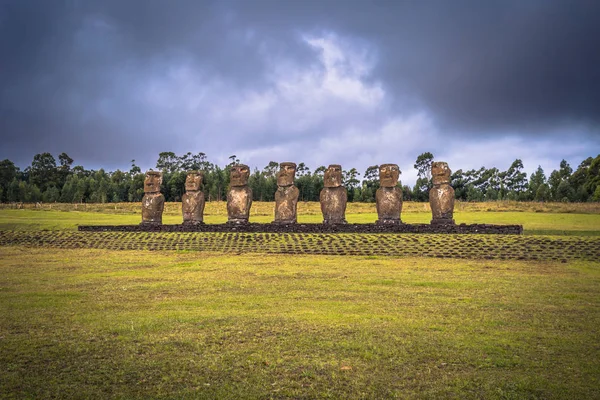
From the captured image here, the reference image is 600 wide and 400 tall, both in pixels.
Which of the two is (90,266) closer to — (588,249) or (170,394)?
(170,394)

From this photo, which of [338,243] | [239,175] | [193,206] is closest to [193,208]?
[193,206]

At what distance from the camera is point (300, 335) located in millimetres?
7508

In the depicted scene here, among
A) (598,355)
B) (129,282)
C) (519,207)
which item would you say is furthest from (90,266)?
(519,207)

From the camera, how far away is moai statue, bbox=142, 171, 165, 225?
29172mm

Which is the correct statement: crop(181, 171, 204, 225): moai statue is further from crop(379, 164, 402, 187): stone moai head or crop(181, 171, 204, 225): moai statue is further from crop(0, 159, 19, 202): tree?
crop(0, 159, 19, 202): tree

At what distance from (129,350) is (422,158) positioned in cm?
9092

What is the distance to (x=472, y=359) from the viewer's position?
648cm

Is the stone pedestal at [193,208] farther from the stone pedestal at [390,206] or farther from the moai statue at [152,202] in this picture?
the stone pedestal at [390,206]

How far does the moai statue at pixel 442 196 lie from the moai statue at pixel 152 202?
51.3ft

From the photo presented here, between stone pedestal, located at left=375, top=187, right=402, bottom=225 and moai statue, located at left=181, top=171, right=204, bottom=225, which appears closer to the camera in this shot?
stone pedestal, located at left=375, top=187, right=402, bottom=225

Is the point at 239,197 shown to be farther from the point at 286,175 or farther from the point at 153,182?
the point at 153,182

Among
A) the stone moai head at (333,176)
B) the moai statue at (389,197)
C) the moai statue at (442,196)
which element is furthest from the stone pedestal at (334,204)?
the moai statue at (442,196)

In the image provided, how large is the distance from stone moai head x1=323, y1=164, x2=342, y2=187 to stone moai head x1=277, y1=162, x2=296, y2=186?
2.00 metres

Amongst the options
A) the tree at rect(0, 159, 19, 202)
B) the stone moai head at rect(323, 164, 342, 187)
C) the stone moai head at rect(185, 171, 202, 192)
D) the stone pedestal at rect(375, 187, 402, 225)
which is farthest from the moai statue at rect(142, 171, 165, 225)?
the tree at rect(0, 159, 19, 202)
